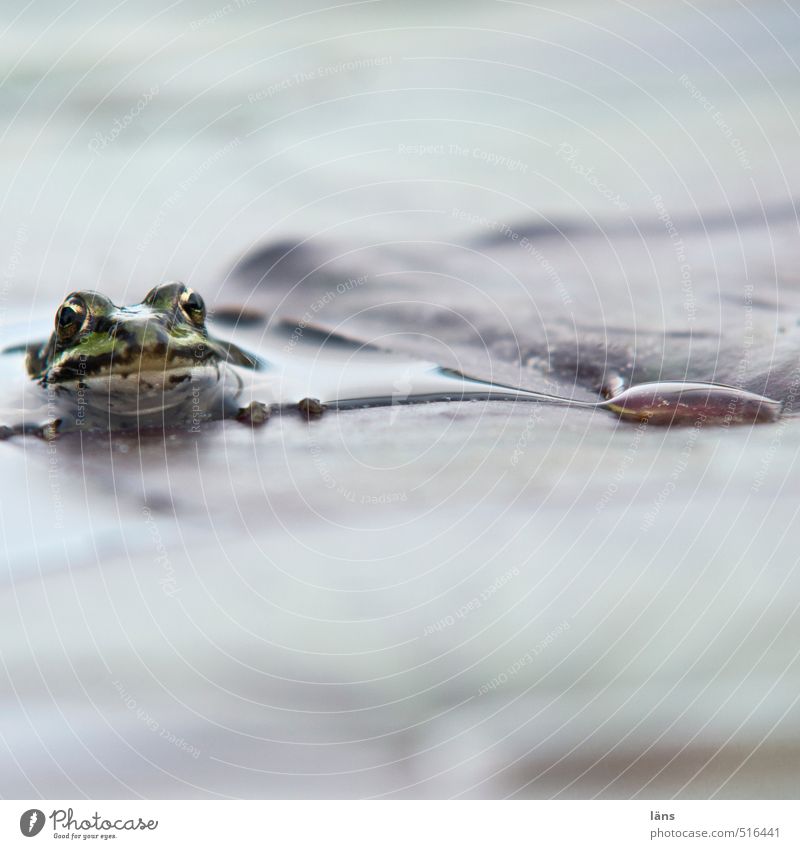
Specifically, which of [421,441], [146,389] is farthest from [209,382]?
[421,441]

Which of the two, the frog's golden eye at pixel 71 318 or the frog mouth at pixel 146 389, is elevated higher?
the frog's golden eye at pixel 71 318

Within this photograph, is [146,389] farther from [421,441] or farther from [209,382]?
[421,441]

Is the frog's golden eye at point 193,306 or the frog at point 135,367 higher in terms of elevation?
the frog's golden eye at point 193,306

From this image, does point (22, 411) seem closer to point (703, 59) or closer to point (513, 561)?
point (513, 561)

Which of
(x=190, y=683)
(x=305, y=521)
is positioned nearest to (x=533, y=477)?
(x=305, y=521)

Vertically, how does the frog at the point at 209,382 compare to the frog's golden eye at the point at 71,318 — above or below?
below
